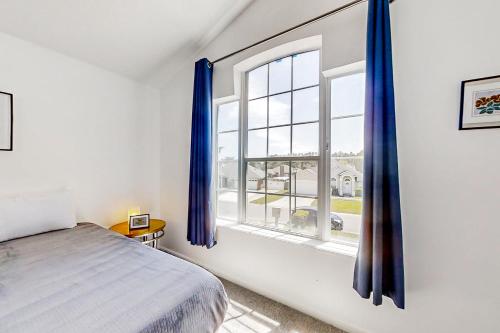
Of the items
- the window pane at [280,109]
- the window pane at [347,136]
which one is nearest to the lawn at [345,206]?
the window pane at [347,136]

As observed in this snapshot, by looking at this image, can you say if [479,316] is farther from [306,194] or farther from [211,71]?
[211,71]

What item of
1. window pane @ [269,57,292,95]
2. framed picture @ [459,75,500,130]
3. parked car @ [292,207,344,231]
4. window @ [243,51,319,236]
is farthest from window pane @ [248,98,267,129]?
framed picture @ [459,75,500,130]

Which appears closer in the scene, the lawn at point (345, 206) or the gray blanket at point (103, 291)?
the gray blanket at point (103, 291)

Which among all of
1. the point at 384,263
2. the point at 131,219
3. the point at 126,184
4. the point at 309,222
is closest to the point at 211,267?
the point at 131,219

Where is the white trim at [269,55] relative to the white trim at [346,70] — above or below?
above

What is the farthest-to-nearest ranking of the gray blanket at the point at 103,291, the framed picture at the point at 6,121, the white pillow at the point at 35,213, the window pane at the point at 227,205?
the window pane at the point at 227,205
the framed picture at the point at 6,121
the white pillow at the point at 35,213
the gray blanket at the point at 103,291

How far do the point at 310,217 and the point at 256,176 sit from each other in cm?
69

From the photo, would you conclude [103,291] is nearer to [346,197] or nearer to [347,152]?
[346,197]

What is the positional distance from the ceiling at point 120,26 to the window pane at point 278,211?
1908 mm

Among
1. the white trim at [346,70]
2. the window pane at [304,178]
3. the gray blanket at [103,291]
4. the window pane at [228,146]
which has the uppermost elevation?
the white trim at [346,70]

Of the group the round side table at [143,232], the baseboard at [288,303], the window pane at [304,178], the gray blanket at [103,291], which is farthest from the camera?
the round side table at [143,232]

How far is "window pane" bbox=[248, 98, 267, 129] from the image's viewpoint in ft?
7.00

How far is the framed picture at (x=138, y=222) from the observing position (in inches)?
85.8

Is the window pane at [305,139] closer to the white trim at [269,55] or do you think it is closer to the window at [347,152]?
the window at [347,152]
